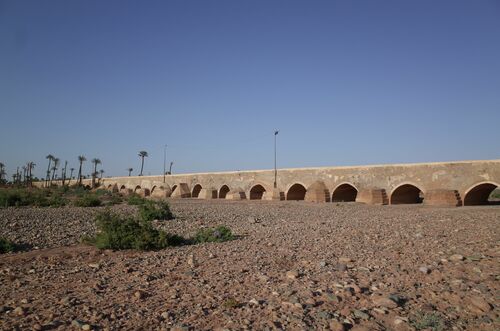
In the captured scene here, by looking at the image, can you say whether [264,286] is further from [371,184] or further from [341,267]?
[371,184]

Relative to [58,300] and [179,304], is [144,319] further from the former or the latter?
[58,300]

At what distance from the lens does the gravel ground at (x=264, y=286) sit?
3.82 m

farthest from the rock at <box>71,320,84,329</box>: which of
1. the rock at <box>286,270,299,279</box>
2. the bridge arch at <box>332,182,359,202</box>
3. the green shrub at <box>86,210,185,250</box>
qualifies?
the bridge arch at <box>332,182,359,202</box>

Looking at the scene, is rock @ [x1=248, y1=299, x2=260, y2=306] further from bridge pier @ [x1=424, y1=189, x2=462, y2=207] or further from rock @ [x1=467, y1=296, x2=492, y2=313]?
bridge pier @ [x1=424, y1=189, x2=462, y2=207]

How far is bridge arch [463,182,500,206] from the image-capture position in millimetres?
19625

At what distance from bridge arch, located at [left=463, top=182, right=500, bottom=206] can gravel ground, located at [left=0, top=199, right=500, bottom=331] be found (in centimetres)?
1311

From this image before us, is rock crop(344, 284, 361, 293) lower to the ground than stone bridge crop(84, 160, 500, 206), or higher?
lower

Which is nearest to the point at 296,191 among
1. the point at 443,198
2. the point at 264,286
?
the point at 443,198

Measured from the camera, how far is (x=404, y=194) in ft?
78.6

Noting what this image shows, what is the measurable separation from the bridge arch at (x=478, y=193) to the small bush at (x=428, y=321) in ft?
59.8

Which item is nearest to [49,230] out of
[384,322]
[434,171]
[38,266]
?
[38,266]

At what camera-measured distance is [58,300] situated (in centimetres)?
436

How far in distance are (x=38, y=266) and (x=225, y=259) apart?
3.14 metres

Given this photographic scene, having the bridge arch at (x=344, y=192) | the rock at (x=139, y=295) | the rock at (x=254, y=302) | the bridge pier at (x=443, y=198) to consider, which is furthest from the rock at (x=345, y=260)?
the bridge arch at (x=344, y=192)
